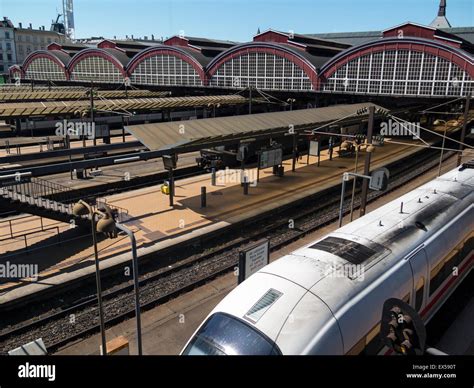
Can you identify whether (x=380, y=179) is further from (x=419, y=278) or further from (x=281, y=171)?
(x=281, y=171)

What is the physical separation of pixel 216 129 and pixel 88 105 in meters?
18.6

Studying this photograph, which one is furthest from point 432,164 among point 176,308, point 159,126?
point 176,308

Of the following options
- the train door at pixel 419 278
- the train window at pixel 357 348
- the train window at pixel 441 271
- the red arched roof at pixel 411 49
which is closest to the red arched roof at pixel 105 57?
the red arched roof at pixel 411 49

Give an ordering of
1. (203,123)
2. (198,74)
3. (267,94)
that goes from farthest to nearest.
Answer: (198,74)
(267,94)
(203,123)

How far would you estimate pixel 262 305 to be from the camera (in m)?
7.20

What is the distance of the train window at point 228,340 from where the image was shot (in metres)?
6.51

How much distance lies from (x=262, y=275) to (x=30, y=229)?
1410 centimetres

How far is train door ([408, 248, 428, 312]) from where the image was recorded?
935cm

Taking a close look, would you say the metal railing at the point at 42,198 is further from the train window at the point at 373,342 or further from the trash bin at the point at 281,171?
the trash bin at the point at 281,171

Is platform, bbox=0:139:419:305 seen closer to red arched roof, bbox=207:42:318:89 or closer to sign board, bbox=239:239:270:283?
sign board, bbox=239:239:270:283

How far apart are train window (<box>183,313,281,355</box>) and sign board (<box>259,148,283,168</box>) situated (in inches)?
730
